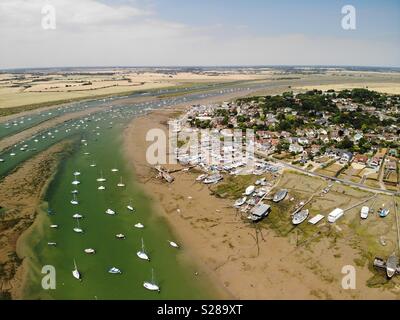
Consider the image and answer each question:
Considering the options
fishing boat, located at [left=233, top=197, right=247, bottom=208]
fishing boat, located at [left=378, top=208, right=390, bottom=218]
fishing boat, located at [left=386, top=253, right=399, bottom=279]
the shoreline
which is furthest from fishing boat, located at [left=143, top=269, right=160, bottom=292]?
fishing boat, located at [left=378, top=208, right=390, bottom=218]

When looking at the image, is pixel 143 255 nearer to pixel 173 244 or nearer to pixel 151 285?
pixel 173 244

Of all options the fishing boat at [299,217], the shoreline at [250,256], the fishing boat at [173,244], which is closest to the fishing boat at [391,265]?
the shoreline at [250,256]

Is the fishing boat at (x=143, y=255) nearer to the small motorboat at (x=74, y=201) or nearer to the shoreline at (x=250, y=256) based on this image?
the shoreline at (x=250, y=256)

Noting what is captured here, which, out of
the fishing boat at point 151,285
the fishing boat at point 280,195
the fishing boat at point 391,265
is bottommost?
the fishing boat at point 151,285

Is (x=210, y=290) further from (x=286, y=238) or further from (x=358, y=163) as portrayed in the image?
(x=358, y=163)

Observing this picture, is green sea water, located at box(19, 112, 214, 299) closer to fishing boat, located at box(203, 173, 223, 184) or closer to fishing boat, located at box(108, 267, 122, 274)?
fishing boat, located at box(108, 267, 122, 274)

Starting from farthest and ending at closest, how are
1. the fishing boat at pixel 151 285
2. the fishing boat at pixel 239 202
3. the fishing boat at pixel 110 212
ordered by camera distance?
1. the fishing boat at pixel 239 202
2. the fishing boat at pixel 110 212
3. the fishing boat at pixel 151 285
